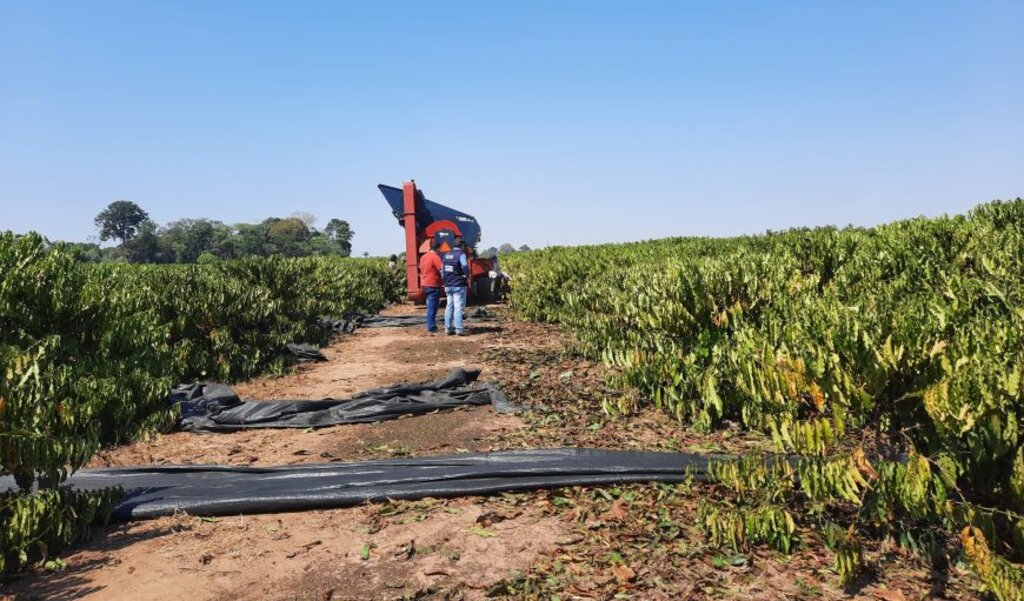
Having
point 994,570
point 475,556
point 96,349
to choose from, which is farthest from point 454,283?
point 994,570

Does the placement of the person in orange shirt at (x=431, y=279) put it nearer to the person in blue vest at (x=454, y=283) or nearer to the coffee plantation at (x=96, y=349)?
the person in blue vest at (x=454, y=283)

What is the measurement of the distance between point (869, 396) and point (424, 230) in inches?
646

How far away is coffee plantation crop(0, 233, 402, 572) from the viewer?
3775 mm

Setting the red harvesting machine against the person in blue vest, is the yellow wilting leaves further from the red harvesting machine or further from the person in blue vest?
the red harvesting machine

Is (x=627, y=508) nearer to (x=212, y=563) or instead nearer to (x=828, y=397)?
(x=828, y=397)

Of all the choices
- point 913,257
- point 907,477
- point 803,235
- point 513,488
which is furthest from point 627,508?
point 803,235

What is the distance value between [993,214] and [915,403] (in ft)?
22.8

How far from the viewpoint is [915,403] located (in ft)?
11.4

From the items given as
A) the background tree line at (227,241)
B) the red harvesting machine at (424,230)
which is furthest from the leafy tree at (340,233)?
the red harvesting machine at (424,230)

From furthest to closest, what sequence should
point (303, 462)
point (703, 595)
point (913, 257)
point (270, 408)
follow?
point (270, 408) → point (913, 257) → point (303, 462) → point (703, 595)

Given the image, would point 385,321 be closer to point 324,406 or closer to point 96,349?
point 324,406

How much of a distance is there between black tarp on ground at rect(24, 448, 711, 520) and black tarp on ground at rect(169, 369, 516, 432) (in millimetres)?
1929

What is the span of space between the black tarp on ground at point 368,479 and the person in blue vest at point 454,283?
8.53 m

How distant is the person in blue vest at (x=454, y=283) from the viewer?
1368 cm
